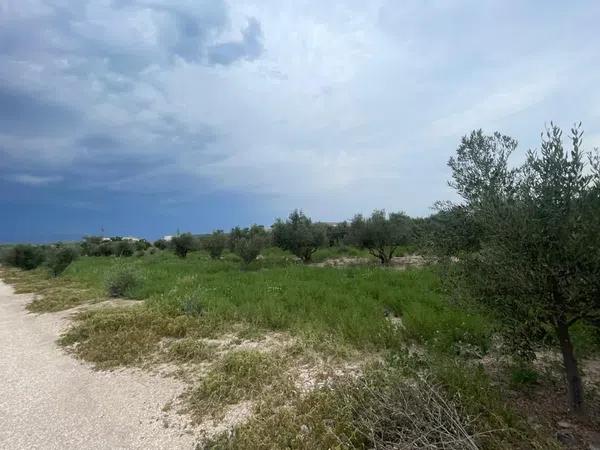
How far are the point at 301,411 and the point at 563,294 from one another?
11.6 ft

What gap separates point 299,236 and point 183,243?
1749 centimetres

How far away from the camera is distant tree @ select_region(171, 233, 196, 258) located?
3794 centimetres

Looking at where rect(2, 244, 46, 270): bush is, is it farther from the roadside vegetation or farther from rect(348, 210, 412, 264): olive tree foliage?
rect(348, 210, 412, 264): olive tree foliage

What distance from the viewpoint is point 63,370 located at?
6770 millimetres

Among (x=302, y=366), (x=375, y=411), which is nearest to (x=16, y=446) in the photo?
(x=302, y=366)

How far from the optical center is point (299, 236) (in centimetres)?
2677

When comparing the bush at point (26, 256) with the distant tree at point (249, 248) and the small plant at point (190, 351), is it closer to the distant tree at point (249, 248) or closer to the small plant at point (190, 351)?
the distant tree at point (249, 248)

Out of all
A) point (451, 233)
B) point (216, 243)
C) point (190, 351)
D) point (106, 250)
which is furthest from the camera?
point (106, 250)

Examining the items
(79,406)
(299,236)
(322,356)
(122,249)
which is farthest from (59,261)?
(122,249)

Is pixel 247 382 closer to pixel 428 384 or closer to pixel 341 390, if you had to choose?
pixel 341 390

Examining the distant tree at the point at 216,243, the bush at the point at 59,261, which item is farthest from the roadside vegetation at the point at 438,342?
the distant tree at the point at 216,243

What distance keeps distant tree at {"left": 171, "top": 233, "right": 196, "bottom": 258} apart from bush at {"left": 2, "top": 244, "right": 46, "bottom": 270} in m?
12.4

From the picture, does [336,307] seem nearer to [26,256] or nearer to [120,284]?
[120,284]

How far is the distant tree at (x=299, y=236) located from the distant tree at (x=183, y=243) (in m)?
14.4
